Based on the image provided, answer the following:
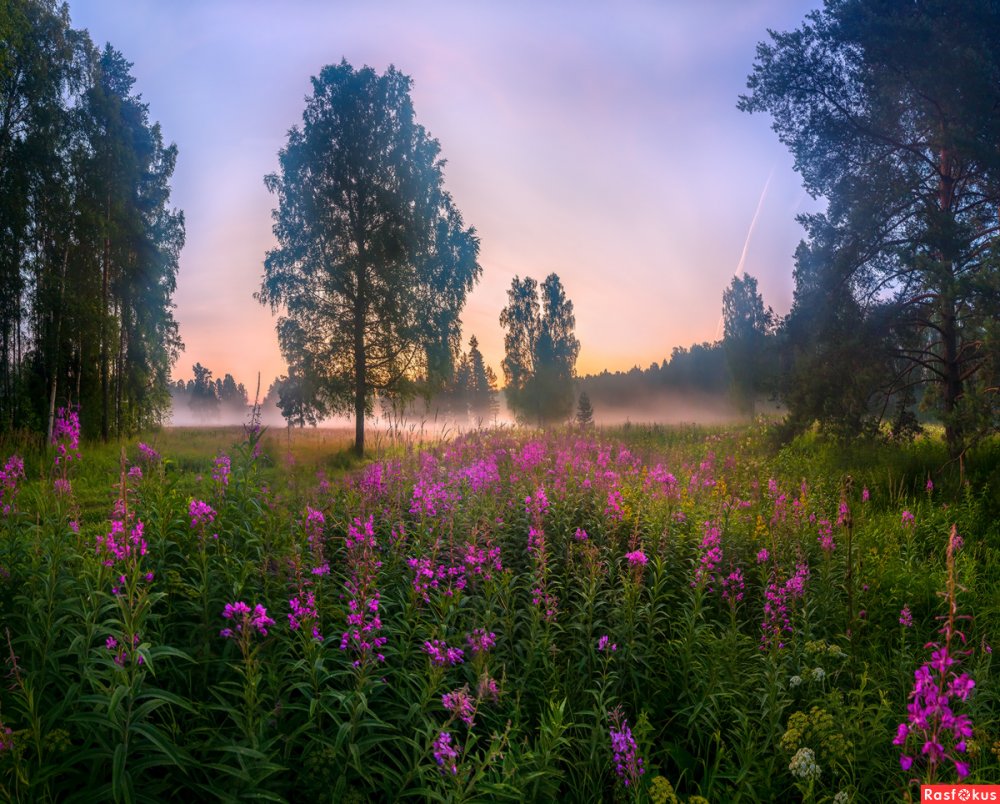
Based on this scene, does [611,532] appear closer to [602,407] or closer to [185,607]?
[185,607]

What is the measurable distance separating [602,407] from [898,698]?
107148 mm

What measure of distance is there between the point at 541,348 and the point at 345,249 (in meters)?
22.6

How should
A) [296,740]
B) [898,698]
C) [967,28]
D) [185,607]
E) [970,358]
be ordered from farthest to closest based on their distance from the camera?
[970,358] < [967,28] < [898,698] < [185,607] < [296,740]

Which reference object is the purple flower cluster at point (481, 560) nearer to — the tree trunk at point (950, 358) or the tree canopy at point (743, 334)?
the tree trunk at point (950, 358)

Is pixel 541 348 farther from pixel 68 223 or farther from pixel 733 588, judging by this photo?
pixel 733 588

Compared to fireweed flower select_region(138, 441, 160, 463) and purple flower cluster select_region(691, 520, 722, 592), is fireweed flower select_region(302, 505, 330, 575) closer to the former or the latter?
fireweed flower select_region(138, 441, 160, 463)

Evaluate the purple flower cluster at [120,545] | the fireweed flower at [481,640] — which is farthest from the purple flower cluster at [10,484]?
the fireweed flower at [481,640]

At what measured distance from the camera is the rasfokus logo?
192 cm

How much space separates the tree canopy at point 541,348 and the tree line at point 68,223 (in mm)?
24576

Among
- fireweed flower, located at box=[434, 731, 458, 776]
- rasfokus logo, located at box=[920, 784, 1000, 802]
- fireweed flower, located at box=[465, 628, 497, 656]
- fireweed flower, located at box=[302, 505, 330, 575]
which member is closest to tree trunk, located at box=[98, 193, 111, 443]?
fireweed flower, located at box=[302, 505, 330, 575]

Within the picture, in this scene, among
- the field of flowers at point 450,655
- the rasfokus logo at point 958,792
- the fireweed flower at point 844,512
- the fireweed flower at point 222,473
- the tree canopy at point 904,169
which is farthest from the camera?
the tree canopy at point 904,169

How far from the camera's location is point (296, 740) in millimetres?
2730

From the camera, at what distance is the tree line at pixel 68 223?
656 inches

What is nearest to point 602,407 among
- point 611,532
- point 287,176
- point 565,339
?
point 565,339
